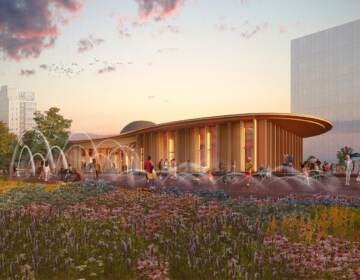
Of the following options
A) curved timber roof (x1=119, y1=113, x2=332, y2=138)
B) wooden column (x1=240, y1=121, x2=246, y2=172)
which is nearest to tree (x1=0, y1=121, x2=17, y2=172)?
curved timber roof (x1=119, y1=113, x2=332, y2=138)

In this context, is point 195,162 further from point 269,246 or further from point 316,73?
point 316,73

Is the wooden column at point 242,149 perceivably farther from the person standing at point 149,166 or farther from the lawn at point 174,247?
the lawn at point 174,247

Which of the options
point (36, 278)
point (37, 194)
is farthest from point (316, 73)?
point (36, 278)

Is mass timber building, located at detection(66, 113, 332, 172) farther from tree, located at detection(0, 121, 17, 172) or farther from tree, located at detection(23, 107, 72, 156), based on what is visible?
tree, located at detection(0, 121, 17, 172)

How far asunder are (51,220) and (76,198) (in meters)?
4.96

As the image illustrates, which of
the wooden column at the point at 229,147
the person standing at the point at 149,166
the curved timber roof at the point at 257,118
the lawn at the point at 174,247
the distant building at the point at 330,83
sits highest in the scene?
the distant building at the point at 330,83

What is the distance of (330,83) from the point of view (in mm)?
120312

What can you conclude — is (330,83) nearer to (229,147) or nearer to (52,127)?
(52,127)

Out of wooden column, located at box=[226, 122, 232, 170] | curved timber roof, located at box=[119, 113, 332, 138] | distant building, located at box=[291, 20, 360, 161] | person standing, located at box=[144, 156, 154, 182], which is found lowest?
person standing, located at box=[144, 156, 154, 182]

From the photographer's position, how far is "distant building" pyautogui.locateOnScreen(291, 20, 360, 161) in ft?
379

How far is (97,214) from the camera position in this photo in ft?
38.5

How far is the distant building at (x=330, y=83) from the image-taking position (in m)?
115

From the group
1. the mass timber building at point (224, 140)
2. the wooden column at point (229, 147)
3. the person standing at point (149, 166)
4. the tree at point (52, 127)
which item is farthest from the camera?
the tree at point (52, 127)

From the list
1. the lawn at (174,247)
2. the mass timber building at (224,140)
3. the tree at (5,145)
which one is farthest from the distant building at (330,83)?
the lawn at (174,247)
